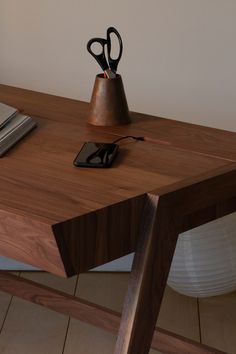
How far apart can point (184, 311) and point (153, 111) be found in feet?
2.01

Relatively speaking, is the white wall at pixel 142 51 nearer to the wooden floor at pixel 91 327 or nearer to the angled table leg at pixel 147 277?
the wooden floor at pixel 91 327

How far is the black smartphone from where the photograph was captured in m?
1.10

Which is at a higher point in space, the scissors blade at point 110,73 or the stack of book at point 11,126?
the scissors blade at point 110,73

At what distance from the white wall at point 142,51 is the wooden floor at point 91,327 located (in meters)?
0.55

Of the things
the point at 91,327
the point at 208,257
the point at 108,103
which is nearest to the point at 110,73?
the point at 108,103

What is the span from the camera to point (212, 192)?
1.09m

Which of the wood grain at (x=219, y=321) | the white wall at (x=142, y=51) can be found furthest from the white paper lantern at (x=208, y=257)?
the white wall at (x=142, y=51)

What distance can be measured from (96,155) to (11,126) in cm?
23

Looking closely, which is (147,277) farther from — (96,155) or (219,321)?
(219,321)

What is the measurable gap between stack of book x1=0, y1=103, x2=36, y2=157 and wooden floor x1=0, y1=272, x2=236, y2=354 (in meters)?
0.71

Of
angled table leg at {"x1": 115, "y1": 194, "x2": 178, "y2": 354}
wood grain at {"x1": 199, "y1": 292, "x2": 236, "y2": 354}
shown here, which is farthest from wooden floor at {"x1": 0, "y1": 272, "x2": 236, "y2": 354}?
angled table leg at {"x1": 115, "y1": 194, "x2": 178, "y2": 354}

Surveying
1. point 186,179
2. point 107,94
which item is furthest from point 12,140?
point 186,179

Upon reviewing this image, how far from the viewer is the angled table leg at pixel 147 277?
3.28 ft

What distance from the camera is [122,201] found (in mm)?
960
